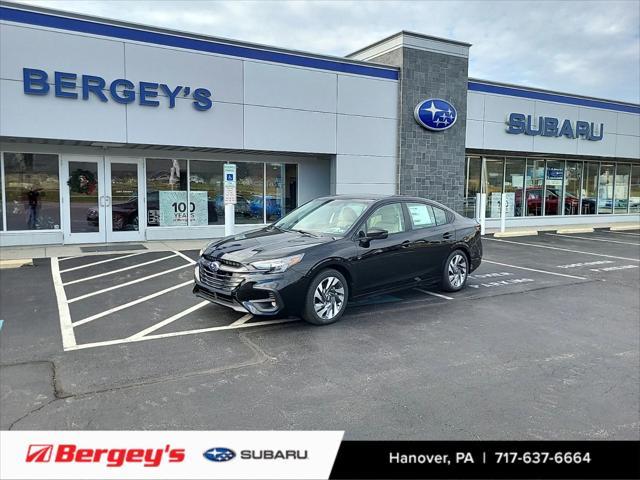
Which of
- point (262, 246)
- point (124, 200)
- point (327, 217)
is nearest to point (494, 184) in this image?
point (124, 200)

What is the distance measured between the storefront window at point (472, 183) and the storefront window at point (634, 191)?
10.5 m

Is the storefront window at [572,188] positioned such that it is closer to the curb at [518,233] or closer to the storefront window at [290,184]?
the curb at [518,233]

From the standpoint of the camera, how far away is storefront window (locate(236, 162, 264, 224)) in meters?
15.6

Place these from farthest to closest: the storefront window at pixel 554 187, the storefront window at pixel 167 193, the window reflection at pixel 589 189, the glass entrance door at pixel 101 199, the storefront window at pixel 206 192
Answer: the window reflection at pixel 589 189 < the storefront window at pixel 554 187 < the storefront window at pixel 206 192 < the storefront window at pixel 167 193 < the glass entrance door at pixel 101 199

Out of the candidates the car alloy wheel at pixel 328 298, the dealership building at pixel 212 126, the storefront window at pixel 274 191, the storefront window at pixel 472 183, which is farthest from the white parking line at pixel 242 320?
the storefront window at pixel 472 183

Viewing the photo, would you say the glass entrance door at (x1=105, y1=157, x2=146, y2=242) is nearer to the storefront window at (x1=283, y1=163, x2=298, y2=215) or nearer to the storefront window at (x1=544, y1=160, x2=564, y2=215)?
the storefront window at (x1=283, y1=163, x2=298, y2=215)

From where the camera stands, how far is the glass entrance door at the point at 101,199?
1332 cm

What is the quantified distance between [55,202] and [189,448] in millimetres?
12242

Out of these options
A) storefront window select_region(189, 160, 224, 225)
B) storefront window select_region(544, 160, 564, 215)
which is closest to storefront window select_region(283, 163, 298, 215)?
storefront window select_region(189, 160, 224, 225)

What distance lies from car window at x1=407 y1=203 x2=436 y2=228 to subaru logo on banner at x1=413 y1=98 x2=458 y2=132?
360 inches

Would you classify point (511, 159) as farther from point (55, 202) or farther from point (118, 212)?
Answer: point (55, 202)

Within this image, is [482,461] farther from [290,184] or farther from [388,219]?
[290,184]

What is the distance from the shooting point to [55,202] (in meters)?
13.2

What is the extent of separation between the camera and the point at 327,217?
7355 millimetres
